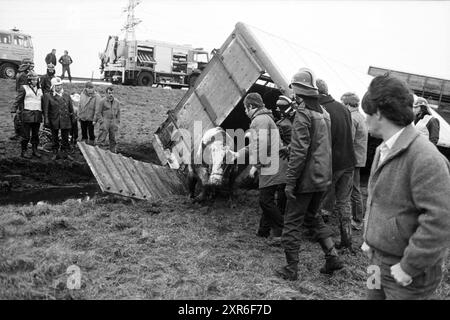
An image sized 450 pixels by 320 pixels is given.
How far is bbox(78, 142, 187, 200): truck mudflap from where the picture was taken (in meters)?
7.36

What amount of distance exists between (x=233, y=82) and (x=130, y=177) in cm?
274

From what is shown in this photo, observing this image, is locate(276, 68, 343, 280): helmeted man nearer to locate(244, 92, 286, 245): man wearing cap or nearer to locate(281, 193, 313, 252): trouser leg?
locate(281, 193, 313, 252): trouser leg

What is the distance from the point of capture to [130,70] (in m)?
24.6

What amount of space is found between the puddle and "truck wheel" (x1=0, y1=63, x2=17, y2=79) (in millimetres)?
14113

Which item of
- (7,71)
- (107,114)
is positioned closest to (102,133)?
(107,114)

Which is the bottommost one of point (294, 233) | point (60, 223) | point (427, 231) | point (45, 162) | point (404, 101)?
point (45, 162)

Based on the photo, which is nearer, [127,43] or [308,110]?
[308,110]

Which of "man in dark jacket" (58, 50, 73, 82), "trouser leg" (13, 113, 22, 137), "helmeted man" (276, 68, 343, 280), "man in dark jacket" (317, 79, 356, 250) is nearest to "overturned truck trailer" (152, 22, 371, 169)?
"man in dark jacket" (317, 79, 356, 250)

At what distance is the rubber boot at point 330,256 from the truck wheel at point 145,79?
850 inches

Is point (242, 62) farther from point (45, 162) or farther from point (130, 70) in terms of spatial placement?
point (130, 70)

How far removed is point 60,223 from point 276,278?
127 inches

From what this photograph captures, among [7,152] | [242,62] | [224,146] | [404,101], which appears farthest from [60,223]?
[7,152]

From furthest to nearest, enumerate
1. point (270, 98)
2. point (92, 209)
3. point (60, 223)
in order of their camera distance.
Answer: point (270, 98)
point (92, 209)
point (60, 223)

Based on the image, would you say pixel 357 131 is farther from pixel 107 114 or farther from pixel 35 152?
pixel 35 152
